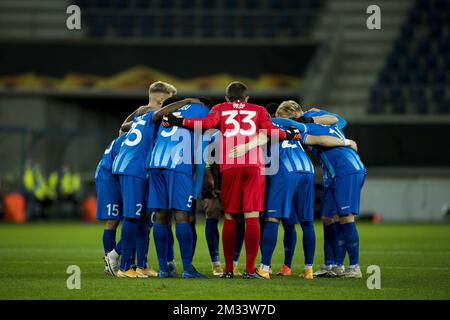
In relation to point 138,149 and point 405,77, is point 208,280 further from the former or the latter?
point 405,77

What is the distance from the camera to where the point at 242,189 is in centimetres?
1068

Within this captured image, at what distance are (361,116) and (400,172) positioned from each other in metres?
1.93

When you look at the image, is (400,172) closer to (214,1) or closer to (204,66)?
(204,66)

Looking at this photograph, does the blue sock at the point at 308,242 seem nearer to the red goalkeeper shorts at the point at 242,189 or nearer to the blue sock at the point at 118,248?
the red goalkeeper shorts at the point at 242,189

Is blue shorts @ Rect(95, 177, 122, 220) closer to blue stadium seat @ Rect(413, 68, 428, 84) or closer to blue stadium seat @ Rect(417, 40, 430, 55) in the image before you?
blue stadium seat @ Rect(413, 68, 428, 84)

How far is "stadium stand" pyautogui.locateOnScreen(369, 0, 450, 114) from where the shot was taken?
29163 millimetres

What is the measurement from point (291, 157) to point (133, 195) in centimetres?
177

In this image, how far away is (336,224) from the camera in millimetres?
11531

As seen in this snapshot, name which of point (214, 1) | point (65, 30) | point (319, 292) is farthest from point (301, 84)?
point (319, 292)

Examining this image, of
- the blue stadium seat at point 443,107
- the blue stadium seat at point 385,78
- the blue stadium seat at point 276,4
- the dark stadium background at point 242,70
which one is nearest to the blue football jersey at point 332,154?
the dark stadium background at point 242,70

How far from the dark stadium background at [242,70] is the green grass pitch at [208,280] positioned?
27.5ft

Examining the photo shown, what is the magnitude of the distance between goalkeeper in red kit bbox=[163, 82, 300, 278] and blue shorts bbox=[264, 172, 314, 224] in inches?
9.4

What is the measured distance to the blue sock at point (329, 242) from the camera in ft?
37.7

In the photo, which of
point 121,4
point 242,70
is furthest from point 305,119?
point 121,4
